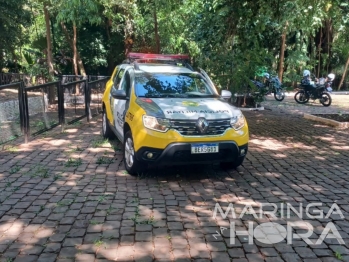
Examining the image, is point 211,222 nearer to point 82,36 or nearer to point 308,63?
point 82,36

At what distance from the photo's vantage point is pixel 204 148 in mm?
5344

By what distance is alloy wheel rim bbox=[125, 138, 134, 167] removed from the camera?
5.73 meters

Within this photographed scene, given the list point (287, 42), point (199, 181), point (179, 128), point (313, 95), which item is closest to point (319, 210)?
point (199, 181)

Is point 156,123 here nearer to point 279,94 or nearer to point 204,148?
point 204,148

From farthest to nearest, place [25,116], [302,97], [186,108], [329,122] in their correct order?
[302,97]
[329,122]
[25,116]
[186,108]

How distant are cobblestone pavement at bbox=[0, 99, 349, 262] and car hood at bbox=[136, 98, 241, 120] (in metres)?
1.01

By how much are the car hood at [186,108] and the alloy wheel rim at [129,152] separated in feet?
2.09

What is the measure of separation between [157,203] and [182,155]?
920 mm

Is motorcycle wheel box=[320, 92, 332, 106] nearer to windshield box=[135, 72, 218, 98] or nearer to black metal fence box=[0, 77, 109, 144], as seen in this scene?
black metal fence box=[0, 77, 109, 144]

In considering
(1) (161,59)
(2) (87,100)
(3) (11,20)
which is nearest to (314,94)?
(2) (87,100)

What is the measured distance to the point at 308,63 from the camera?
72.5ft

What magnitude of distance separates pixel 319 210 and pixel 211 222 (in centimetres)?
142

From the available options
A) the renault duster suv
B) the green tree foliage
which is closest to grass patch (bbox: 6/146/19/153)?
the renault duster suv

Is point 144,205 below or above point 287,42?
below
